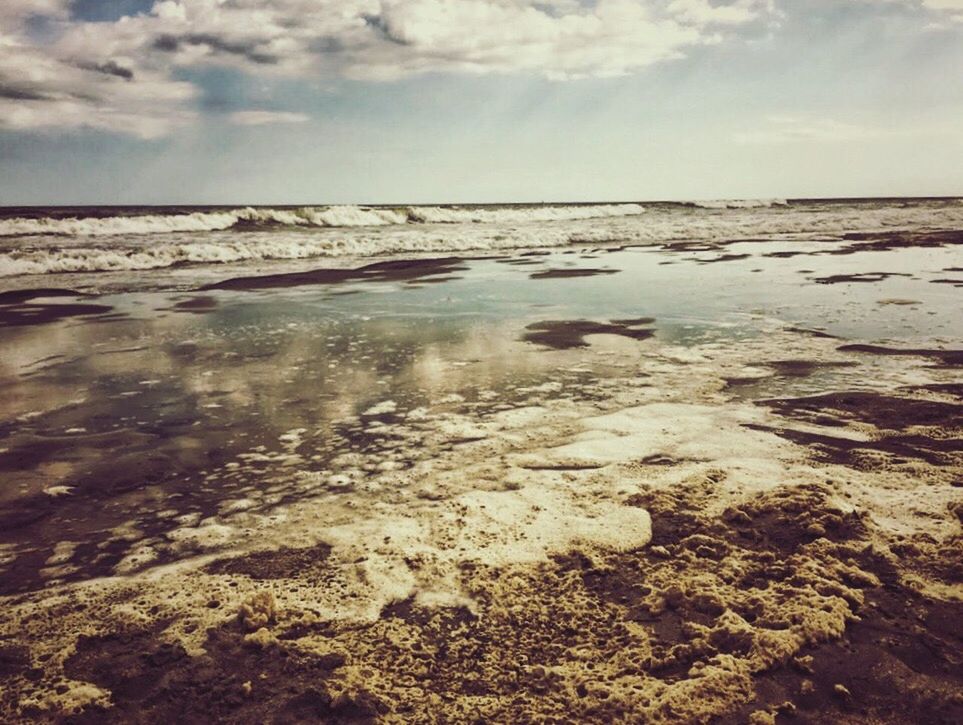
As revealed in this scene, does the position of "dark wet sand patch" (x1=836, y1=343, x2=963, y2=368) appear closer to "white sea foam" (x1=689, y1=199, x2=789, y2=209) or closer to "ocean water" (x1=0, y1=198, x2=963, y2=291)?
"ocean water" (x1=0, y1=198, x2=963, y2=291)

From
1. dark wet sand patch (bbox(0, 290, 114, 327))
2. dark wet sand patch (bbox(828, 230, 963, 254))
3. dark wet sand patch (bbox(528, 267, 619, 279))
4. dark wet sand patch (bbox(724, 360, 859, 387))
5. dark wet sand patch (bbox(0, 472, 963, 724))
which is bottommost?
dark wet sand patch (bbox(0, 472, 963, 724))

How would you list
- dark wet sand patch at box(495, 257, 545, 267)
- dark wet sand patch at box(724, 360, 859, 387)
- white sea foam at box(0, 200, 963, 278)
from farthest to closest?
white sea foam at box(0, 200, 963, 278) → dark wet sand patch at box(495, 257, 545, 267) → dark wet sand patch at box(724, 360, 859, 387)

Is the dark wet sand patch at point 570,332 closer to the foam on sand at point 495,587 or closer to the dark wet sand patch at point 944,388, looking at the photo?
the dark wet sand patch at point 944,388

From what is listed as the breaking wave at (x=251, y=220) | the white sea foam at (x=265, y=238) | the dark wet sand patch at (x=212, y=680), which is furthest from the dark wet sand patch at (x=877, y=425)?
the breaking wave at (x=251, y=220)

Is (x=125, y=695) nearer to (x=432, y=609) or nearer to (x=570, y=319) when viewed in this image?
(x=432, y=609)

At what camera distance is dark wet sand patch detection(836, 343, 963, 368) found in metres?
5.45

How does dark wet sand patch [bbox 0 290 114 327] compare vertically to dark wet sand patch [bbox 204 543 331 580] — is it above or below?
above

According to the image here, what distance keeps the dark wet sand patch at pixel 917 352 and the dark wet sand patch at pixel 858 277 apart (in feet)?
16.9

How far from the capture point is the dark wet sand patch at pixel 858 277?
1060cm

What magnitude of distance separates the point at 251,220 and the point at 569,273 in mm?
26959

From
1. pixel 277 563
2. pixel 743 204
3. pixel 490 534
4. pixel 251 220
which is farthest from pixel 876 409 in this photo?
pixel 743 204

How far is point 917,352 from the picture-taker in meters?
5.76

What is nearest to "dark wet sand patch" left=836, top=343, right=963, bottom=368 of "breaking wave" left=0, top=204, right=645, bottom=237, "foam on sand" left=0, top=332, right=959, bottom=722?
"foam on sand" left=0, top=332, right=959, bottom=722

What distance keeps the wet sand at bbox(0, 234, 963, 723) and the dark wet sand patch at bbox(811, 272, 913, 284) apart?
4.84 m
